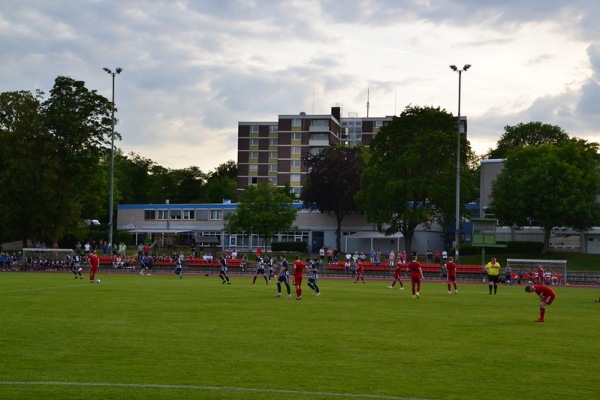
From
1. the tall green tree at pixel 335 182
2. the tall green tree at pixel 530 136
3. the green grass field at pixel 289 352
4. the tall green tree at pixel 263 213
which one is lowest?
the green grass field at pixel 289 352

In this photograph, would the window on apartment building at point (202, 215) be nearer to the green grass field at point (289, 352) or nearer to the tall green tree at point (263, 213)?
the tall green tree at point (263, 213)

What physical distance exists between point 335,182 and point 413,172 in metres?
17.5

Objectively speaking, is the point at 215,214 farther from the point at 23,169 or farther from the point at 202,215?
the point at 23,169

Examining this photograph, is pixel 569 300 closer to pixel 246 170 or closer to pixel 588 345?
pixel 588 345

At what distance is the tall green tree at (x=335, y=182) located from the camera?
3784 inches

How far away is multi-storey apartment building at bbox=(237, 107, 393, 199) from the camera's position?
139750 millimetres

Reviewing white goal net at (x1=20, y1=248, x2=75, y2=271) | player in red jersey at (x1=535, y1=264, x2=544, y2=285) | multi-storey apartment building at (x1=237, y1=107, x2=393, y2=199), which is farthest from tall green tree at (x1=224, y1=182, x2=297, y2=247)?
multi-storey apartment building at (x1=237, y1=107, x2=393, y2=199)

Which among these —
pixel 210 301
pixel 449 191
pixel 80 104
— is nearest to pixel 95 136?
pixel 80 104

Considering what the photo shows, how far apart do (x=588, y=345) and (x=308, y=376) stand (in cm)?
843

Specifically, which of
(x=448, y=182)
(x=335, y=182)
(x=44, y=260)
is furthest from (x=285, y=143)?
(x=44, y=260)

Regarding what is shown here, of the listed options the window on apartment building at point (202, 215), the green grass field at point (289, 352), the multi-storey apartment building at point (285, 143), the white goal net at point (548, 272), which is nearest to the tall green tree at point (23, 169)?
the window on apartment building at point (202, 215)

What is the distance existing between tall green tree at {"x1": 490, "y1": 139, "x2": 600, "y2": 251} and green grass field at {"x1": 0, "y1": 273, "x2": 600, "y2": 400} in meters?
51.5

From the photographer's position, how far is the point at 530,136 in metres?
117

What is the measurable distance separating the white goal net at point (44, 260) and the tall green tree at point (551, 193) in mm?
43389
